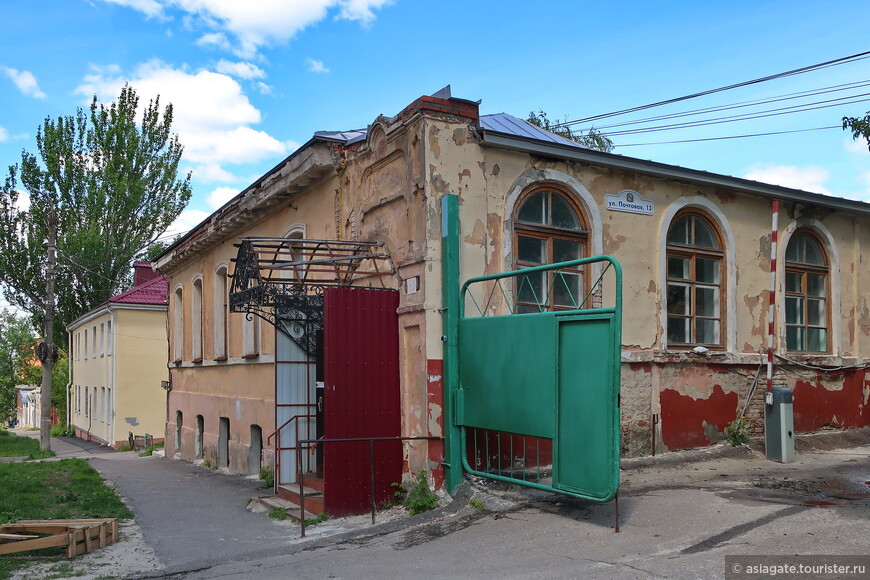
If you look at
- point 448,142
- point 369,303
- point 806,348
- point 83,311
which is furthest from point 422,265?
point 83,311

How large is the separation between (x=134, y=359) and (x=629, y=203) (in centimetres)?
2541

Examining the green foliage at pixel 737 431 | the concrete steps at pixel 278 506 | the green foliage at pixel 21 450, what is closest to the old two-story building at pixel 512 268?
the green foliage at pixel 737 431

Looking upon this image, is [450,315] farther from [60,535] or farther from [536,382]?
[60,535]

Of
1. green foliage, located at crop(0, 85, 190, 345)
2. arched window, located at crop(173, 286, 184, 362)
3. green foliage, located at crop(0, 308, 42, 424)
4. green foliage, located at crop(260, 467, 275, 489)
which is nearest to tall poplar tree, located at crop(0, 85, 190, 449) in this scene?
green foliage, located at crop(0, 85, 190, 345)

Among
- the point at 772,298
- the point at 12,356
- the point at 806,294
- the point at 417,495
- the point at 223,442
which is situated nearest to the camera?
the point at 417,495

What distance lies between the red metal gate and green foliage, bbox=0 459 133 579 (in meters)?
3.03

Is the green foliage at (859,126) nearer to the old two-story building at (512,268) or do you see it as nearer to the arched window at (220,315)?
the old two-story building at (512,268)

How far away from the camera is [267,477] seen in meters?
12.9

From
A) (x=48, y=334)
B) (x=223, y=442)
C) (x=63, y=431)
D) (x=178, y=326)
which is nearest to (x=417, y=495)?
(x=223, y=442)

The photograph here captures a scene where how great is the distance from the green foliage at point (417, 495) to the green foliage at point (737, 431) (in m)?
4.95

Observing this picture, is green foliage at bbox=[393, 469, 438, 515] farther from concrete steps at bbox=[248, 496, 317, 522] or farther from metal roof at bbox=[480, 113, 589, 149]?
metal roof at bbox=[480, 113, 589, 149]

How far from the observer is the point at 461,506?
8461 mm

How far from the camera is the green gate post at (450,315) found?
29.0ft

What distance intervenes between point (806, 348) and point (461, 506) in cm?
734
